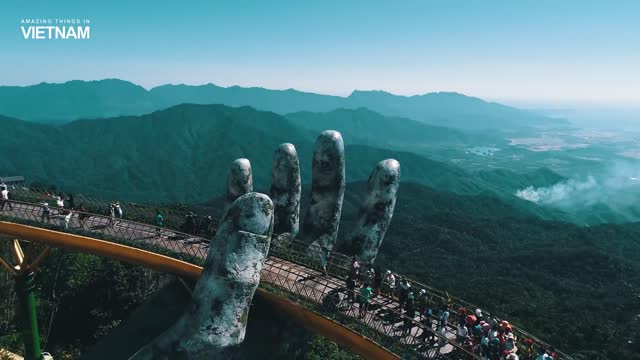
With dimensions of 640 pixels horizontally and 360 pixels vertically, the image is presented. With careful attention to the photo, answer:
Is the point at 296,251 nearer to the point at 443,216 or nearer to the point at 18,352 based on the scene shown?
the point at 18,352

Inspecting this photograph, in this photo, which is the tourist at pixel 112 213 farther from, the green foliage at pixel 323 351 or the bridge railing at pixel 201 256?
the green foliage at pixel 323 351

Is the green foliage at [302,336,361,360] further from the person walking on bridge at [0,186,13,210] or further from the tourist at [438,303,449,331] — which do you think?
the person walking on bridge at [0,186,13,210]

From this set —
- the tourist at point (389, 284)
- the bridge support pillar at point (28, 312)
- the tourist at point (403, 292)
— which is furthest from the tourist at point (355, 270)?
the bridge support pillar at point (28, 312)

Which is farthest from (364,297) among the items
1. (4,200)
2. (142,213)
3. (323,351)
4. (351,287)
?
(4,200)

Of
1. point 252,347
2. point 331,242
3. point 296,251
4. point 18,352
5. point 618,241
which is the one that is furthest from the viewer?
point 618,241

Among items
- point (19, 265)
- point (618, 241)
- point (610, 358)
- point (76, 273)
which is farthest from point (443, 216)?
point (19, 265)

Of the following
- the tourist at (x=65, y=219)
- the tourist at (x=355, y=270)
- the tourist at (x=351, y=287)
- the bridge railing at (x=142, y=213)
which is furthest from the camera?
the bridge railing at (x=142, y=213)
